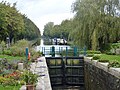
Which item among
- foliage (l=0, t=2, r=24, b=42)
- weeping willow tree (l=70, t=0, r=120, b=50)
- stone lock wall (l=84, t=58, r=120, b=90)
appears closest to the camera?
stone lock wall (l=84, t=58, r=120, b=90)

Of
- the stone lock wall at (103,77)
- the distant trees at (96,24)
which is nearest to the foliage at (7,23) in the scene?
the distant trees at (96,24)

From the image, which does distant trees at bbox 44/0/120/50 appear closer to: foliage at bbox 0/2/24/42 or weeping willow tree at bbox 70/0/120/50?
weeping willow tree at bbox 70/0/120/50

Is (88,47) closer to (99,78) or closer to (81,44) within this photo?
(81,44)

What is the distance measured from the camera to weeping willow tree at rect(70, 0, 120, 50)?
3028 centimetres

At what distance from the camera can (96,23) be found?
30531mm

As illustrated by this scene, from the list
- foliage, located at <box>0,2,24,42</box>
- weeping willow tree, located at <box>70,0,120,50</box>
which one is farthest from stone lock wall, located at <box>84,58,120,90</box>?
foliage, located at <box>0,2,24,42</box>

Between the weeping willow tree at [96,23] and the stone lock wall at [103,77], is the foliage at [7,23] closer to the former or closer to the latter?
the weeping willow tree at [96,23]

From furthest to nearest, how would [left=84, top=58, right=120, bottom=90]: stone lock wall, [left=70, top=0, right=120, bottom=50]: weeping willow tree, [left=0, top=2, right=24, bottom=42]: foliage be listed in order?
[left=0, top=2, right=24, bottom=42]: foliage, [left=70, top=0, right=120, bottom=50]: weeping willow tree, [left=84, top=58, right=120, bottom=90]: stone lock wall

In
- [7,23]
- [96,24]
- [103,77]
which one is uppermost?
[7,23]

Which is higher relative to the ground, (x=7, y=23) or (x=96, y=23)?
(x=7, y=23)

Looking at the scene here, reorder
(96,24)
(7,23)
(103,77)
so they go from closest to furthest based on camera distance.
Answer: (103,77), (96,24), (7,23)

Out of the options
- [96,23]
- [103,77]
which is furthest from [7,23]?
[103,77]

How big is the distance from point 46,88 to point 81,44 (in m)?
22.0

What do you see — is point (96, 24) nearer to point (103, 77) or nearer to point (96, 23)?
point (96, 23)
